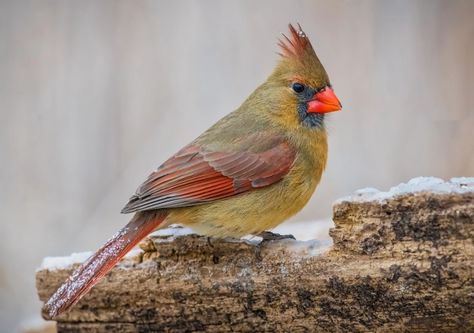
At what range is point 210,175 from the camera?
360 centimetres

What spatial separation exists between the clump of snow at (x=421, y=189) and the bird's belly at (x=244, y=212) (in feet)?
1.98

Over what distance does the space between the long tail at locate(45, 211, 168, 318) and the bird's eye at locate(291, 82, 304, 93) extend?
2.86 ft

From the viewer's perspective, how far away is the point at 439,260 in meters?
2.89

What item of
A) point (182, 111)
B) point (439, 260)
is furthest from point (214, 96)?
point (439, 260)

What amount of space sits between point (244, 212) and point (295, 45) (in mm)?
703

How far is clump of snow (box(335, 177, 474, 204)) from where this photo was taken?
113 inches

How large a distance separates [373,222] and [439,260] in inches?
8.8

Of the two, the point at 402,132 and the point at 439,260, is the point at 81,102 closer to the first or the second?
the point at 402,132

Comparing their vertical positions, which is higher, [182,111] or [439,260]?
[182,111]

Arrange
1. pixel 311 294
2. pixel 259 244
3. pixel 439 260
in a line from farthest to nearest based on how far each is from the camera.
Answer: pixel 259 244 → pixel 311 294 → pixel 439 260

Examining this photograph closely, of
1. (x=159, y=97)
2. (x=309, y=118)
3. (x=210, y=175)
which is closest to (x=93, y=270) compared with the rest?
(x=210, y=175)

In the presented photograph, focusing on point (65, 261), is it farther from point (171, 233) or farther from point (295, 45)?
point (295, 45)

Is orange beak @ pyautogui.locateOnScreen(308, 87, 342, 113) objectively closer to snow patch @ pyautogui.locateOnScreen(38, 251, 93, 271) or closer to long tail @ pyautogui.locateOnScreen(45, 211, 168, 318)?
long tail @ pyautogui.locateOnScreen(45, 211, 168, 318)

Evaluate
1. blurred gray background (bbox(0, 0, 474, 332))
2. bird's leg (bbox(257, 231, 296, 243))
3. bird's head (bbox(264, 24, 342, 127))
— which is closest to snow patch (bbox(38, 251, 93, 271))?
bird's leg (bbox(257, 231, 296, 243))
